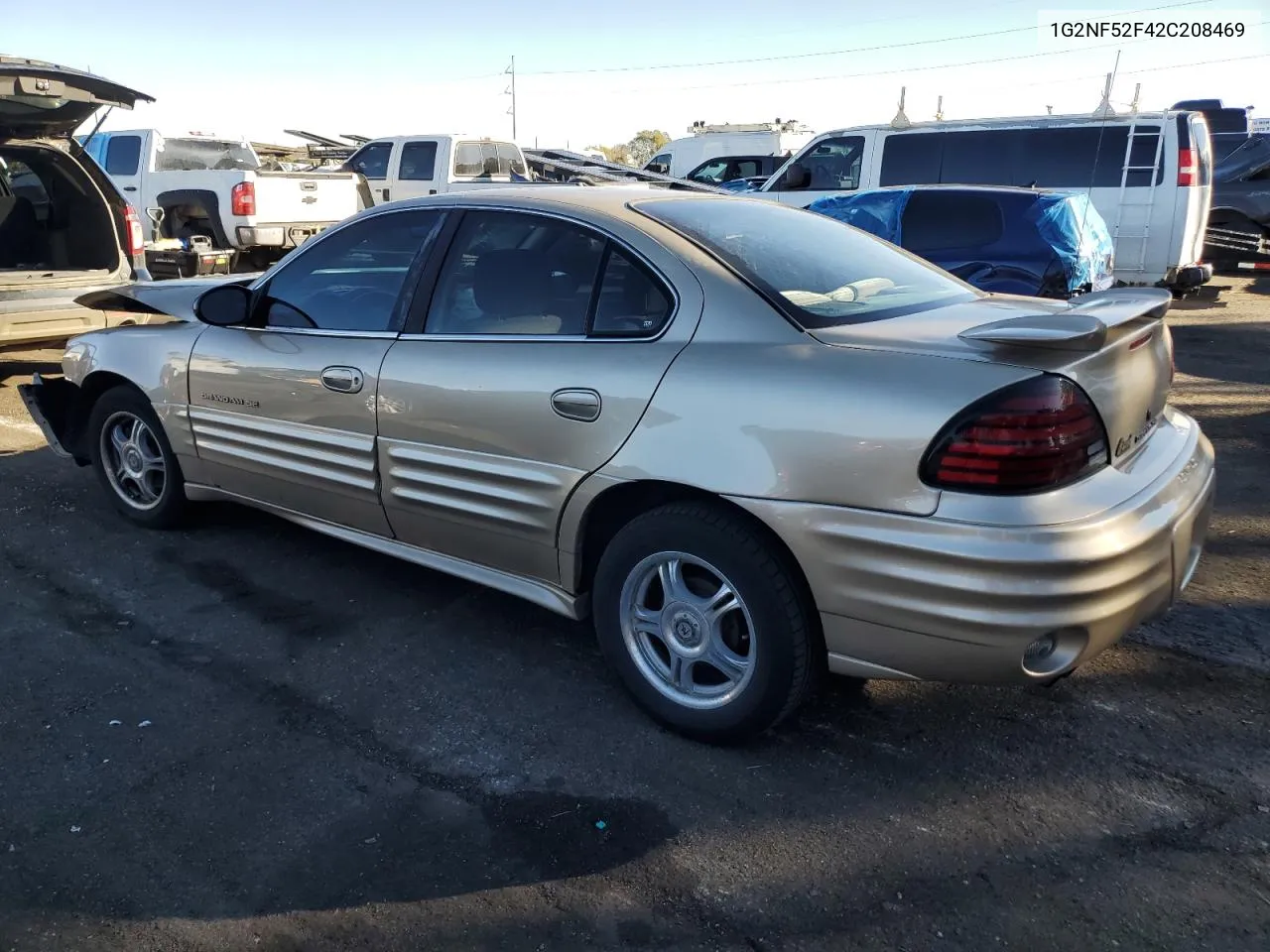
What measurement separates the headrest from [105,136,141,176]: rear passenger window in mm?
11671

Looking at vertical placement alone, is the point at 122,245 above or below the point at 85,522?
above

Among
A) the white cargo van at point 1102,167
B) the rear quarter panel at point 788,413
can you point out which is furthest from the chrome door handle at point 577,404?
the white cargo van at point 1102,167

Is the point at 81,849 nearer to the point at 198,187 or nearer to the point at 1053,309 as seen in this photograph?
the point at 1053,309

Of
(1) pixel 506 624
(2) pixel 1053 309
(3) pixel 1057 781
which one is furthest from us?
(1) pixel 506 624

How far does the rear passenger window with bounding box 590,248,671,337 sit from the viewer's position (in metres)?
3.13

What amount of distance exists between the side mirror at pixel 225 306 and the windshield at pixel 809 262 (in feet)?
5.66

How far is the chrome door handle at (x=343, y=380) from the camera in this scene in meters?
3.76

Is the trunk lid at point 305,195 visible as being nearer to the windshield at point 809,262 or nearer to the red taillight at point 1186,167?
the red taillight at point 1186,167

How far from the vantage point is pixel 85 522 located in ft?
16.7

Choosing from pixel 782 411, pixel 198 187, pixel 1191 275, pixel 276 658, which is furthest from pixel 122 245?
pixel 1191 275

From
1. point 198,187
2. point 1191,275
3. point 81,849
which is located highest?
point 198,187

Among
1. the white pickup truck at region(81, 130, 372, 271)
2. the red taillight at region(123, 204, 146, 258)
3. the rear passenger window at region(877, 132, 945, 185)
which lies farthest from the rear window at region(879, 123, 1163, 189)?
the red taillight at region(123, 204, 146, 258)

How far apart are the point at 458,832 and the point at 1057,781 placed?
5.52 ft

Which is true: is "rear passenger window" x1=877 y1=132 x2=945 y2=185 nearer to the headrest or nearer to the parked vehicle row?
the parked vehicle row
